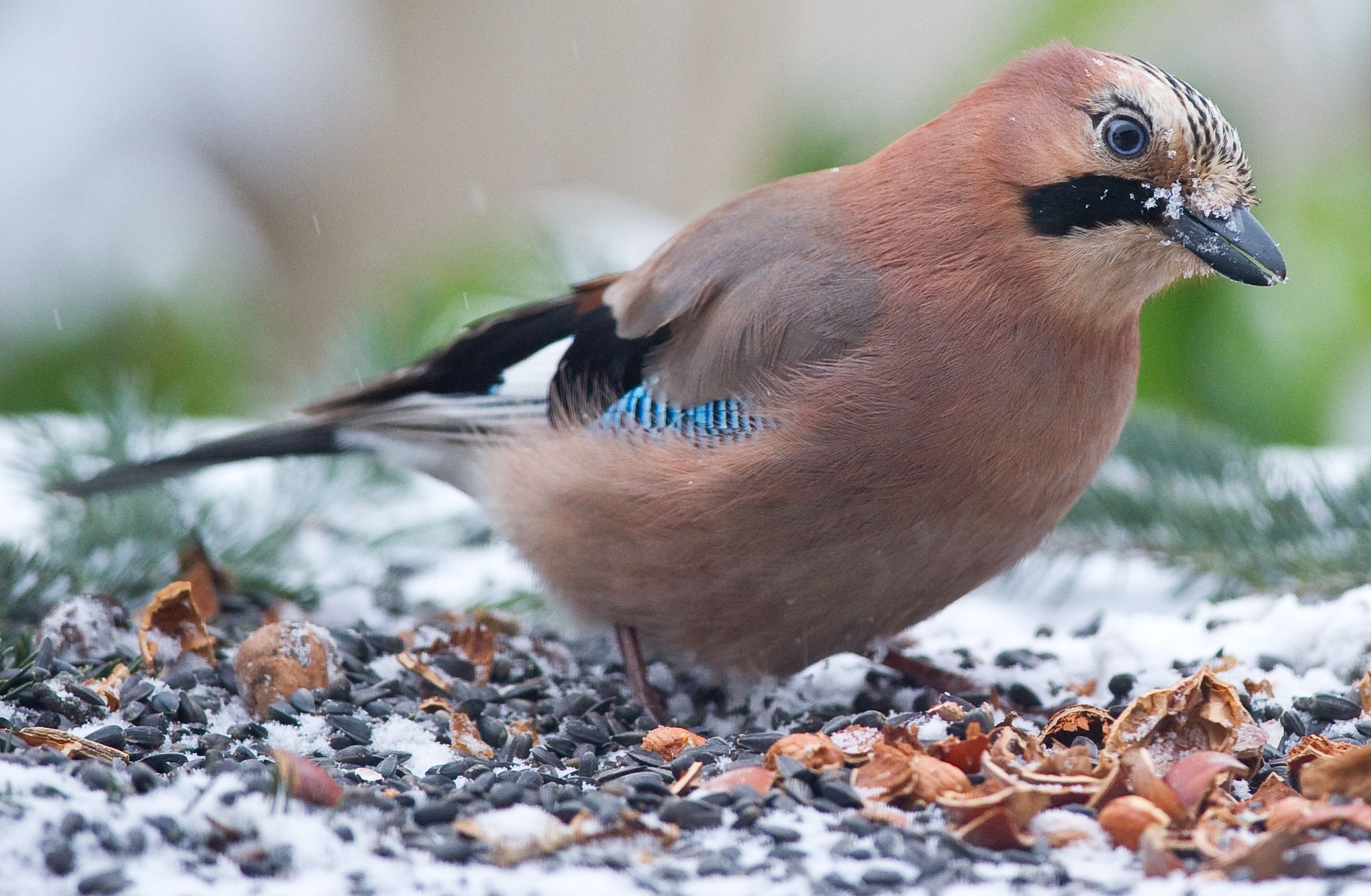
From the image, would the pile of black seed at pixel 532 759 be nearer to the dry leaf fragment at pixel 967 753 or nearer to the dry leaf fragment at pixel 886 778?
the dry leaf fragment at pixel 886 778

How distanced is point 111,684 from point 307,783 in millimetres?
763

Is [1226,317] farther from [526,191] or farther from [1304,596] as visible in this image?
[526,191]

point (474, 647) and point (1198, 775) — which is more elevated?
point (1198, 775)

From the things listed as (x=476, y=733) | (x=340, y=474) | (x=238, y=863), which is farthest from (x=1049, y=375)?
(x=340, y=474)

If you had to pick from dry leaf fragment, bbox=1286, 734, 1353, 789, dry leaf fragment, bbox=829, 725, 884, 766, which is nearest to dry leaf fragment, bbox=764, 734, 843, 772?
dry leaf fragment, bbox=829, 725, 884, 766

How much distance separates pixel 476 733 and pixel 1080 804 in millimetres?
1002

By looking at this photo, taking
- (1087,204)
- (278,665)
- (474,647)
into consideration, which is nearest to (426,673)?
(474,647)

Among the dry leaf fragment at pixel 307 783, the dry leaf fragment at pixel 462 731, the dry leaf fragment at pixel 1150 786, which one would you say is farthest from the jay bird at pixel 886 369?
the dry leaf fragment at pixel 307 783

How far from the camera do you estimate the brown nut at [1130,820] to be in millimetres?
1827

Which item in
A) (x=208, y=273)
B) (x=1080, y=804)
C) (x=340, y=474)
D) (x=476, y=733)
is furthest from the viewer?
(x=208, y=273)

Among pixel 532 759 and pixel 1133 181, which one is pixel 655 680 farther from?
pixel 1133 181

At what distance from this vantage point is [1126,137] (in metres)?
2.45

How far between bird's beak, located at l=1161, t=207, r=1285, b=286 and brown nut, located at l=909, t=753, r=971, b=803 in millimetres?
1007

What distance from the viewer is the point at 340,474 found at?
11.9ft
